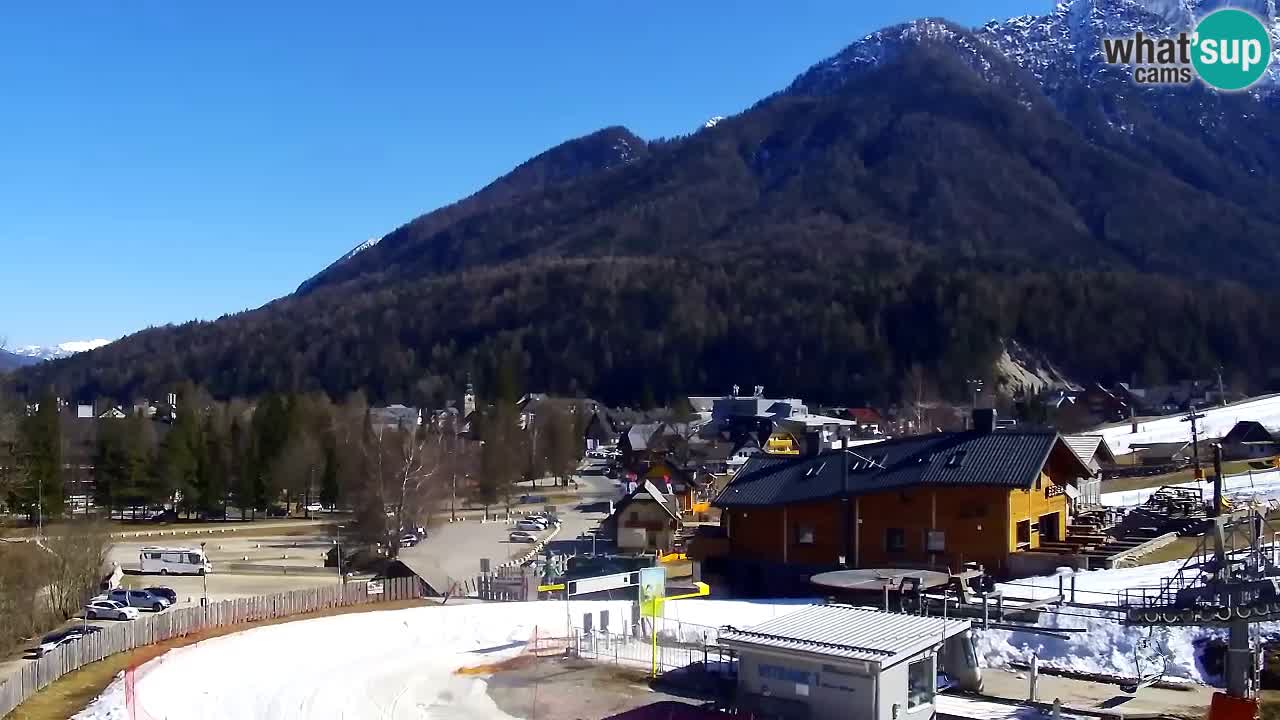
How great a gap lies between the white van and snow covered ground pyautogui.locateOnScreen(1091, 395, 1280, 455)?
57280 millimetres

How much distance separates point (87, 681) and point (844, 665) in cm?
1676

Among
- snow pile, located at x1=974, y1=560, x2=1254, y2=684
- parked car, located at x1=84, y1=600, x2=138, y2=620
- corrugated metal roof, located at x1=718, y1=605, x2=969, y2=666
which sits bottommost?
parked car, located at x1=84, y1=600, x2=138, y2=620

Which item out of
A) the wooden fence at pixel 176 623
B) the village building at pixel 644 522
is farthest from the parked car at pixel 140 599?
the village building at pixel 644 522

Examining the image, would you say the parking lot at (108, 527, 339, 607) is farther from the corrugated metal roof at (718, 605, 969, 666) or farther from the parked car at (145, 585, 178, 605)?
the corrugated metal roof at (718, 605, 969, 666)

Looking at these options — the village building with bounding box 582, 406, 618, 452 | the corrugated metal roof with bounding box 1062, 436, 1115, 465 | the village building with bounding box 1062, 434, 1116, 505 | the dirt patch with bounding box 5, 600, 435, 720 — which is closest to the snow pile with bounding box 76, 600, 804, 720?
the dirt patch with bounding box 5, 600, 435, 720

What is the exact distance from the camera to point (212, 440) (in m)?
80.1

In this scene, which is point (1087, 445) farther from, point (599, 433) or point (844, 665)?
point (599, 433)

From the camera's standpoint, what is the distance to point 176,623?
29.7 metres

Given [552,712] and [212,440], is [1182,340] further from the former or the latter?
[552,712]

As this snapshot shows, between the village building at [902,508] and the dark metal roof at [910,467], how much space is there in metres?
0.04

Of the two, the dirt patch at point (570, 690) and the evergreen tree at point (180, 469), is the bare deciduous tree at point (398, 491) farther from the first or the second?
the dirt patch at point (570, 690)

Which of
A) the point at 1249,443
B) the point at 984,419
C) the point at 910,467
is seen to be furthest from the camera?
the point at 1249,443

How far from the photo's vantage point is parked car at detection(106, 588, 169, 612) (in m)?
40.9

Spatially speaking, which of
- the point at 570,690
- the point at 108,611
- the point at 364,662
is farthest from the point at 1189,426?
the point at 108,611
